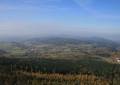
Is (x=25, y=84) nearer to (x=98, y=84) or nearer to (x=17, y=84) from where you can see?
(x=17, y=84)

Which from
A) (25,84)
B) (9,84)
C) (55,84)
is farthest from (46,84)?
(9,84)

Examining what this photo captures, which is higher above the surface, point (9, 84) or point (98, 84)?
point (9, 84)

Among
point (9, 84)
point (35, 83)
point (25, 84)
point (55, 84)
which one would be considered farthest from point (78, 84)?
point (9, 84)

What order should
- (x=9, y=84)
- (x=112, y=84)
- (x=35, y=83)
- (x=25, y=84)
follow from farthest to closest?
(x=112, y=84) < (x=35, y=83) < (x=25, y=84) < (x=9, y=84)

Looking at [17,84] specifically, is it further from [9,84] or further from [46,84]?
[46,84]

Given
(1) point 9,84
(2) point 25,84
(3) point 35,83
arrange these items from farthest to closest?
(3) point 35,83 < (2) point 25,84 < (1) point 9,84

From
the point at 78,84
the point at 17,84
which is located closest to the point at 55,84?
the point at 78,84

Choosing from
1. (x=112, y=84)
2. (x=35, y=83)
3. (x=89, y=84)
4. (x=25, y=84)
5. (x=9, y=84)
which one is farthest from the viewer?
(x=89, y=84)

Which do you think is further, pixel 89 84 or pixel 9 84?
pixel 89 84

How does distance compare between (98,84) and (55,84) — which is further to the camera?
(98,84)
